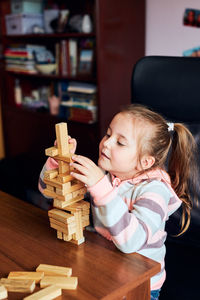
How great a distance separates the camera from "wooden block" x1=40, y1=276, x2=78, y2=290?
2.71 ft

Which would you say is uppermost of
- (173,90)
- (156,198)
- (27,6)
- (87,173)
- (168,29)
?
(27,6)

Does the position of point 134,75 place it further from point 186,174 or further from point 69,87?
point 69,87

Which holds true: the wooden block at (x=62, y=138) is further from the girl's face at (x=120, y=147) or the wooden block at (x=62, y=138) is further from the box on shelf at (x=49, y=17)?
the box on shelf at (x=49, y=17)

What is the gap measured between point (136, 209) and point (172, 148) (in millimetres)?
377

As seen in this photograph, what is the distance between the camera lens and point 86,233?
1078 mm

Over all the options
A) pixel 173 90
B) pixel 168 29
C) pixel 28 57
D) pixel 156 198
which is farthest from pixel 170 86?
pixel 28 57

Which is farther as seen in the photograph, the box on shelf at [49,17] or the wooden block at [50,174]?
the box on shelf at [49,17]

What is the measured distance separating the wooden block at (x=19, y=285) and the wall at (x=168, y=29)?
2124mm

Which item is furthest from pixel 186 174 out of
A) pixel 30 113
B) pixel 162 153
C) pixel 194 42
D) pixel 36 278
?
pixel 30 113

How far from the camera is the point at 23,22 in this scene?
3.17 metres

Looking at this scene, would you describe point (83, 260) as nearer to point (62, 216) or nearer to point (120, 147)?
point (62, 216)

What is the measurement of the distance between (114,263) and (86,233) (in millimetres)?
178

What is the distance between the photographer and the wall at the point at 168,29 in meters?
2.55

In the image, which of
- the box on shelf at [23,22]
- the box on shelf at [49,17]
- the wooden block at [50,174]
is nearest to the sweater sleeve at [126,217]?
the wooden block at [50,174]
